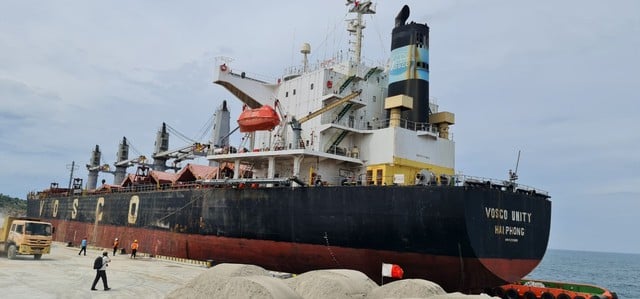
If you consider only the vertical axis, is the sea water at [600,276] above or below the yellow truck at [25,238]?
below

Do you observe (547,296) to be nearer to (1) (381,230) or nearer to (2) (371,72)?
(1) (381,230)

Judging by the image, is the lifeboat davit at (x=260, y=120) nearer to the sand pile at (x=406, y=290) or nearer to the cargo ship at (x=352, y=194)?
the cargo ship at (x=352, y=194)

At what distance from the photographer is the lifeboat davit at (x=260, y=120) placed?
2381cm

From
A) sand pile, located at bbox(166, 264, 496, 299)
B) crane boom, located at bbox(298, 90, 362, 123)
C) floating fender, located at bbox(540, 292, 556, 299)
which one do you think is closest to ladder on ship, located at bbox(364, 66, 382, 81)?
crane boom, located at bbox(298, 90, 362, 123)

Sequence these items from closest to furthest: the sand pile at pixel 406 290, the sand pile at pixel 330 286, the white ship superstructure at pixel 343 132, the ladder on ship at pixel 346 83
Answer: the sand pile at pixel 330 286, the sand pile at pixel 406 290, the white ship superstructure at pixel 343 132, the ladder on ship at pixel 346 83

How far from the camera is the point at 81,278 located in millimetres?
17734

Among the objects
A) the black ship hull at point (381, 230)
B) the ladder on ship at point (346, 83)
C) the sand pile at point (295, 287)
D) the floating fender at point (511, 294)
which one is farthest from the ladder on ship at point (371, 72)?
the sand pile at point (295, 287)

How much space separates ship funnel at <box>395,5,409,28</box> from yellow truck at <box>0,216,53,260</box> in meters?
20.4

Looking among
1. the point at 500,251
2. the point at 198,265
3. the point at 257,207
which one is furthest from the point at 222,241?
the point at 500,251

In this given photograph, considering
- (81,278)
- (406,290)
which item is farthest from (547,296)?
(81,278)

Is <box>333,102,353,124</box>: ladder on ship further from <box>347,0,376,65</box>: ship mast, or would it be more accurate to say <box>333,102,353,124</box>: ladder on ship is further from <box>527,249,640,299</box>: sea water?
<box>527,249,640,299</box>: sea water

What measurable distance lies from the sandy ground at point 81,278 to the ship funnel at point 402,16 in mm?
15599

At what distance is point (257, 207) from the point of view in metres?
22.4

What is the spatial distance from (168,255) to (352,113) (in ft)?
46.2
